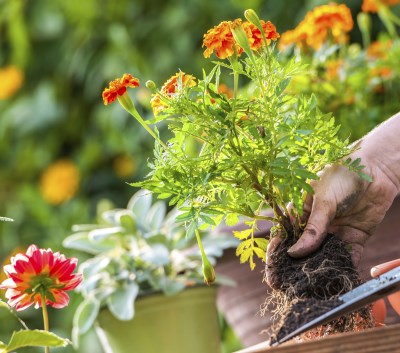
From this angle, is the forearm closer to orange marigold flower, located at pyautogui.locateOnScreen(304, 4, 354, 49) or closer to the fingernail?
the fingernail

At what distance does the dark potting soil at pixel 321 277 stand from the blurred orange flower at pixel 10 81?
2634 millimetres

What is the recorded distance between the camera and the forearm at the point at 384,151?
3.95 feet

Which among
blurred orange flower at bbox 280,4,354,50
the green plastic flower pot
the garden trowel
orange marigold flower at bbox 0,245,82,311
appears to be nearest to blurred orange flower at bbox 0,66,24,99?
the green plastic flower pot

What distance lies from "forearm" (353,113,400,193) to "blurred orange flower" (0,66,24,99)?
260cm

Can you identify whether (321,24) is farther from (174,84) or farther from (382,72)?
(174,84)

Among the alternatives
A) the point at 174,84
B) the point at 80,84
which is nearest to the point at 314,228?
the point at 174,84

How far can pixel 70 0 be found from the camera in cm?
344

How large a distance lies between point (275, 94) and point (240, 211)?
16cm

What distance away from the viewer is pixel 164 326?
6.47 ft

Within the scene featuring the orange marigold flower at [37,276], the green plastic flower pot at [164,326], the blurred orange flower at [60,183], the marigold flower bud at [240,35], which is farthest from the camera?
the blurred orange flower at [60,183]

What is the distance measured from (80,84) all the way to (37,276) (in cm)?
250

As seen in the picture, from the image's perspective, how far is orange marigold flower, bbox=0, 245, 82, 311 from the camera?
46.2 inches

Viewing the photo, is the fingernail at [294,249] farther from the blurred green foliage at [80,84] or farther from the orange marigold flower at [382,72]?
the blurred green foliage at [80,84]

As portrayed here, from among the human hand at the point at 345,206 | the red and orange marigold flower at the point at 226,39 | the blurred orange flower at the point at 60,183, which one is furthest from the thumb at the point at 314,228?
the blurred orange flower at the point at 60,183
